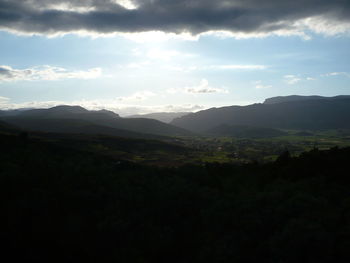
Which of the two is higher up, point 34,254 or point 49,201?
point 49,201

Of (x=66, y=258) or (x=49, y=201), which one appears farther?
(x=49, y=201)

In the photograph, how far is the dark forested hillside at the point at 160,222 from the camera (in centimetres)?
1970

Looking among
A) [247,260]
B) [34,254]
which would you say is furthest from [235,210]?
[34,254]

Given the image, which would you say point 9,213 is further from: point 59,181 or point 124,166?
point 124,166

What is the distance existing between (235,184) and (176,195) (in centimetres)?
1563

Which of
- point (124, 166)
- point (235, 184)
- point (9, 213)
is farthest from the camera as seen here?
point (124, 166)

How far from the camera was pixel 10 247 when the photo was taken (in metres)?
20.2

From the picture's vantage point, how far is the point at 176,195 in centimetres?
3020

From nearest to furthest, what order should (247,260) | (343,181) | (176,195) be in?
(247,260)
(176,195)
(343,181)

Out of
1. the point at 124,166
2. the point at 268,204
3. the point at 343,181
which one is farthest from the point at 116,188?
the point at 343,181

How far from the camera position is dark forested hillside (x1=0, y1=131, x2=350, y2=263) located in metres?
19.7

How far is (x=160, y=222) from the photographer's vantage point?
1003 inches

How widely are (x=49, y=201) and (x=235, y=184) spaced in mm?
26689

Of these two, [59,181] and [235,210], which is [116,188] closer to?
[59,181]
